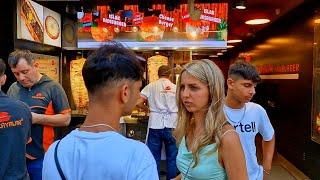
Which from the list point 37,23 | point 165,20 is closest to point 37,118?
point 37,23

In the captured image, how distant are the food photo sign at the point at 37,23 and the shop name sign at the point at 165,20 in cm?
188

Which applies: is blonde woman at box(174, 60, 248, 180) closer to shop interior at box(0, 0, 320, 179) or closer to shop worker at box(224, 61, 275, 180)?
shop worker at box(224, 61, 275, 180)

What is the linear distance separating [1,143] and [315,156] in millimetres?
5238

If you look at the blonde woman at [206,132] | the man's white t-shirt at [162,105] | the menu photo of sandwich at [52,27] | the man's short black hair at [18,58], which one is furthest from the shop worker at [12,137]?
the menu photo of sandwich at [52,27]

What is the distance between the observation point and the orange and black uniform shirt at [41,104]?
3.19 m

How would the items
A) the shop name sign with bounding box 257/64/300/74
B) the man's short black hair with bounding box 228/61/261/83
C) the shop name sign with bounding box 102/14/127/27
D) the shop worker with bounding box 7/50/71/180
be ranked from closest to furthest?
the man's short black hair with bounding box 228/61/261/83, the shop worker with bounding box 7/50/71/180, the shop name sign with bounding box 102/14/127/27, the shop name sign with bounding box 257/64/300/74

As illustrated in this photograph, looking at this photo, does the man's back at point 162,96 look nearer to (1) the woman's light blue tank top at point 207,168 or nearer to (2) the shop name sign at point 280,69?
(2) the shop name sign at point 280,69

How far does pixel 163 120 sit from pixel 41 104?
8.44 feet

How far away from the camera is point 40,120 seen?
310cm

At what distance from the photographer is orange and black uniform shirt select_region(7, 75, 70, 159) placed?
3188 mm

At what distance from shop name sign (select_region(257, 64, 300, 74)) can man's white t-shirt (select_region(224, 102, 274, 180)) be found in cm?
495

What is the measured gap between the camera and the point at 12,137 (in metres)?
2.55

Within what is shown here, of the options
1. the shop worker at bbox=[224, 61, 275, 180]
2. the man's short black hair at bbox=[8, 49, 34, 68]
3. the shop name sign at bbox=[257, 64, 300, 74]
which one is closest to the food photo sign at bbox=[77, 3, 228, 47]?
the shop name sign at bbox=[257, 64, 300, 74]

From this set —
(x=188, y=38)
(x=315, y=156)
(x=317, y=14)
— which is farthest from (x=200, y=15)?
(x=315, y=156)
